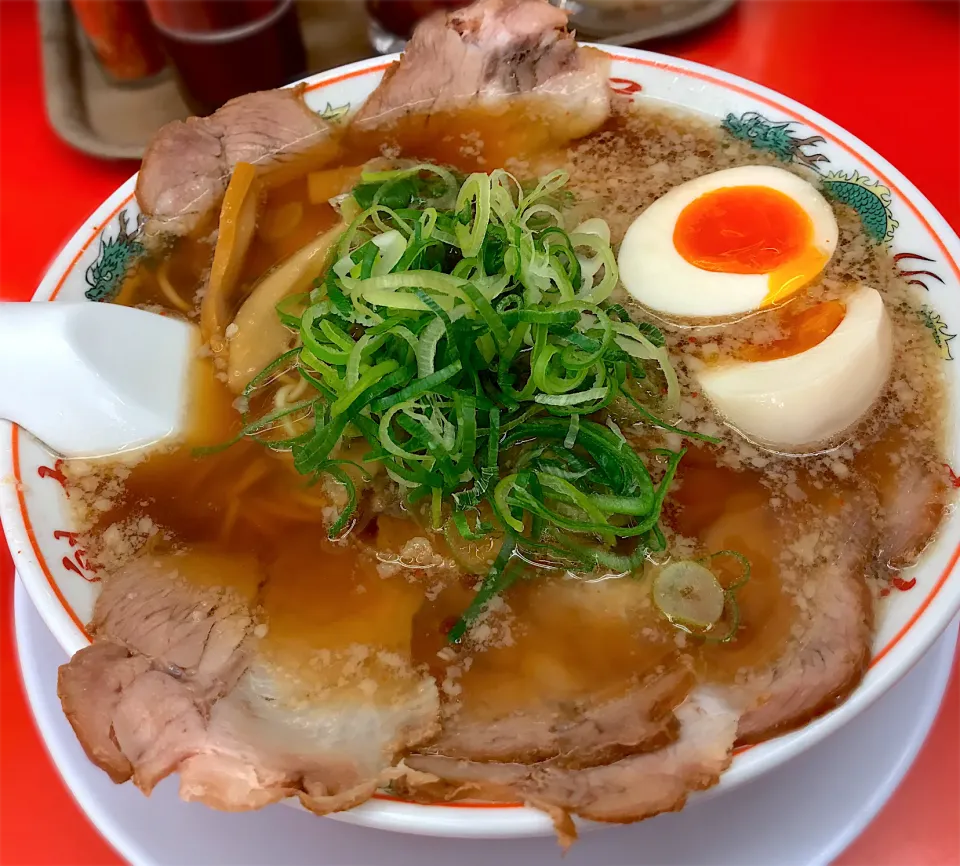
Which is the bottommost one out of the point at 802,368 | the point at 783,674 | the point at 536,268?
the point at 783,674

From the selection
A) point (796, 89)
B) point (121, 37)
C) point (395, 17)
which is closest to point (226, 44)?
point (121, 37)

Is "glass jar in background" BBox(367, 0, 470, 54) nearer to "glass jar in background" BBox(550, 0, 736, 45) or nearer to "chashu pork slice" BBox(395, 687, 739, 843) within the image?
"glass jar in background" BBox(550, 0, 736, 45)

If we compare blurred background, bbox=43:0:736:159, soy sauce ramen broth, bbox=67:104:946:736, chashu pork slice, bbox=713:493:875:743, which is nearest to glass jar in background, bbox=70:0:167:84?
blurred background, bbox=43:0:736:159

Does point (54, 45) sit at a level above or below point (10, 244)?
above

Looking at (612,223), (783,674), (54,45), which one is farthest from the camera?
(54,45)

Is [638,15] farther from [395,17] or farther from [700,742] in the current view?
[700,742]

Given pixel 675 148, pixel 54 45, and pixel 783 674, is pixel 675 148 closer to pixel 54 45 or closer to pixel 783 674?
pixel 783 674

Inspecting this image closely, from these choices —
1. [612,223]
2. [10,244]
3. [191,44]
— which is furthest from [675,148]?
[10,244]
